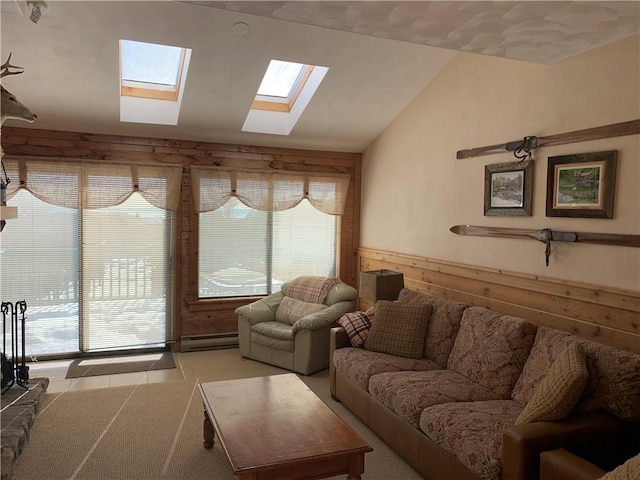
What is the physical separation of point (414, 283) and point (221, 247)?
2227mm

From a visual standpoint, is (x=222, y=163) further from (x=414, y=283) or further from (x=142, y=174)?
(x=414, y=283)

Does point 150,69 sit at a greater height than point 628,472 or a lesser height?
greater

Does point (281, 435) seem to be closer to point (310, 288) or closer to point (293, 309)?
point (293, 309)

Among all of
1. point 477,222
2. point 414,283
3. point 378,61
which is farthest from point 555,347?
point 378,61

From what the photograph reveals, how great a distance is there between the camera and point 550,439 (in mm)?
2279

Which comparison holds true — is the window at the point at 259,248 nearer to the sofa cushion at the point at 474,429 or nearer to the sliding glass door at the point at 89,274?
the sliding glass door at the point at 89,274

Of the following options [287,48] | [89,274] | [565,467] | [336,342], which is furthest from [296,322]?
[565,467]

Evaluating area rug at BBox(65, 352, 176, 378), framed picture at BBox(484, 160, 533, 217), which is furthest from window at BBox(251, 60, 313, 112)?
area rug at BBox(65, 352, 176, 378)

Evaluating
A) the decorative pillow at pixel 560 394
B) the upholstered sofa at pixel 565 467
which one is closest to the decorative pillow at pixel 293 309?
the decorative pillow at pixel 560 394

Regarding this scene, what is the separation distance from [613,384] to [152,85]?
4609 mm

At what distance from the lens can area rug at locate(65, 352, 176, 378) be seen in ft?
15.8

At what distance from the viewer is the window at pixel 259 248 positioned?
5.68 metres

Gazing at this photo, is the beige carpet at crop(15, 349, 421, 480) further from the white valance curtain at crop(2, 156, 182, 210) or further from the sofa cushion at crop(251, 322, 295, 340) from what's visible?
the white valance curtain at crop(2, 156, 182, 210)

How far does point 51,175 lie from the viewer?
16.3 ft
